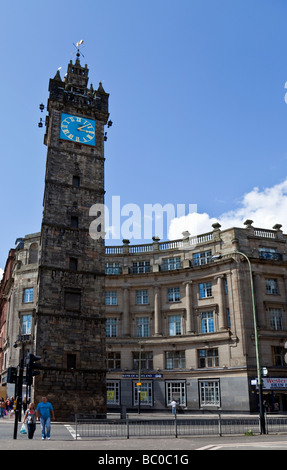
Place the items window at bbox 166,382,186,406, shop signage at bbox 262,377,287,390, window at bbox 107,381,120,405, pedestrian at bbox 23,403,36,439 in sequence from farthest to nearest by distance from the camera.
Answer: window at bbox 107,381,120,405 < window at bbox 166,382,186,406 < shop signage at bbox 262,377,287,390 < pedestrian at bbox 23,403,36,439

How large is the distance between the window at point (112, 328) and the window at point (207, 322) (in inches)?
408

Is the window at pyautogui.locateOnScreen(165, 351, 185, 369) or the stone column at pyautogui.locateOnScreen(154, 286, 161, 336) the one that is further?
the stone column at pyautogui.locateOnScreen(154, 286, 161, 336)

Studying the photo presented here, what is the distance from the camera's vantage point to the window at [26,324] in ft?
157

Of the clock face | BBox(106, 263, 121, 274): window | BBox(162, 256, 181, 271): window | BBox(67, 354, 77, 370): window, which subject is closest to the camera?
BBox(67, 354, 77, 370): window

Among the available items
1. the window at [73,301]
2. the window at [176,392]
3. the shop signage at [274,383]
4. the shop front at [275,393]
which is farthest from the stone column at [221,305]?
the window at [73,301]

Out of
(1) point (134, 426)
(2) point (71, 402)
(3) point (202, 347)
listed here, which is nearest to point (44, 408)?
(1) point (134, 426)

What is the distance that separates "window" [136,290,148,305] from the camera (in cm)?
5162

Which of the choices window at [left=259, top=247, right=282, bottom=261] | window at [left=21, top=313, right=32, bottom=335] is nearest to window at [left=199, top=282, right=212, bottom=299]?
window at [left=259, top=247, right=282, bottom=261]

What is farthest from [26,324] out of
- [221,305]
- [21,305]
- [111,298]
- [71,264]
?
[221,305]

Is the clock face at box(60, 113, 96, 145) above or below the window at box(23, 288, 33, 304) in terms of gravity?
above

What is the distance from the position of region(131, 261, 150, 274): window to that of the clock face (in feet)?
59.0

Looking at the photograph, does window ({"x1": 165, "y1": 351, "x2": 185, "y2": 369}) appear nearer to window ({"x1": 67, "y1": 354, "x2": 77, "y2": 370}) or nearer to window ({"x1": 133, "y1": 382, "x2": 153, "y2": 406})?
window ({"x1": 133, "y1": 382, "x2": 153, "y2": 406})

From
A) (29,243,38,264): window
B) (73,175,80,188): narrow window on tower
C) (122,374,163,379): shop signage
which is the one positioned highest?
(73,175,80,188): narrow window on tower
